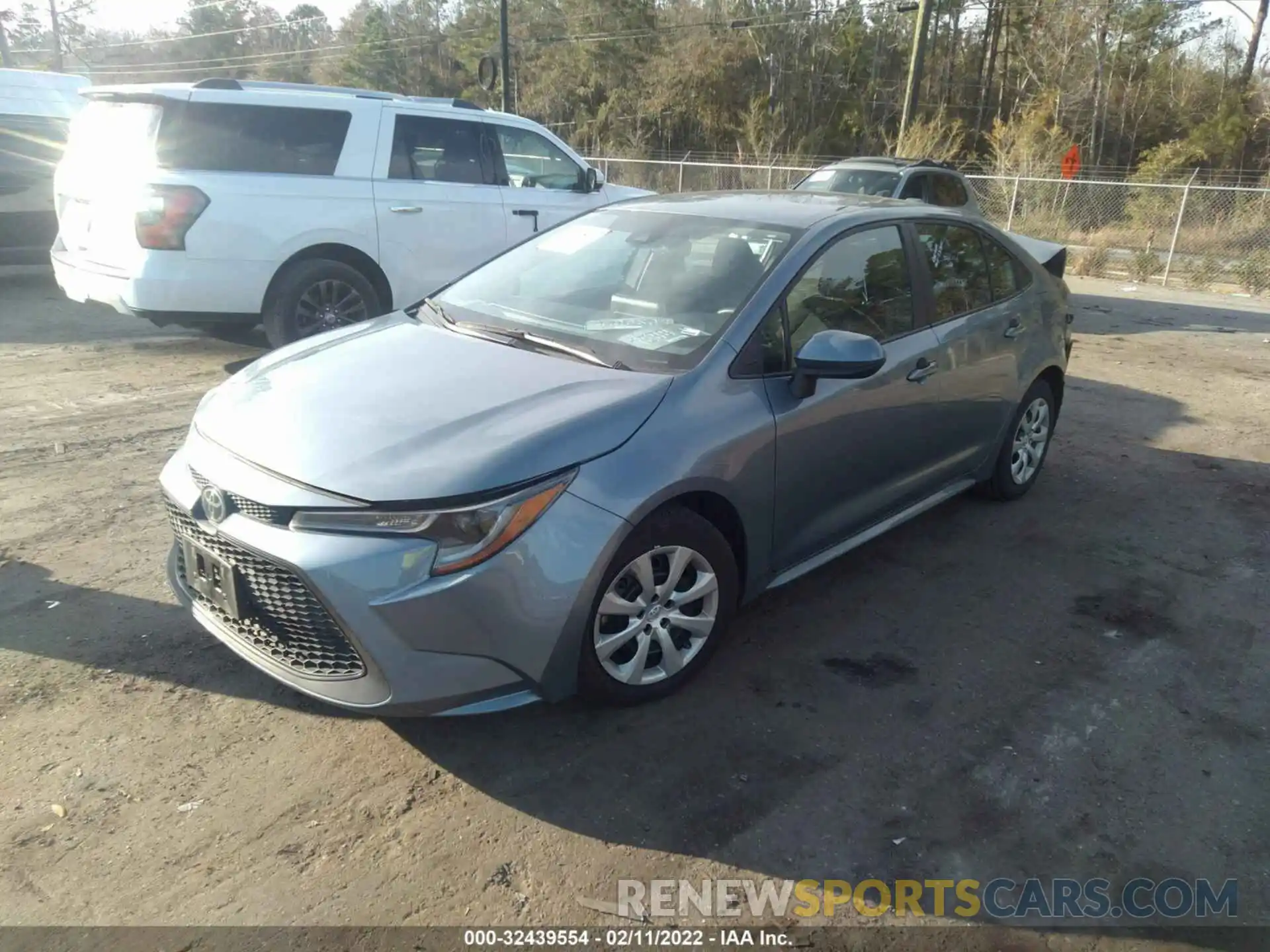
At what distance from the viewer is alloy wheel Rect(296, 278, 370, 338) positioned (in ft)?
24.1

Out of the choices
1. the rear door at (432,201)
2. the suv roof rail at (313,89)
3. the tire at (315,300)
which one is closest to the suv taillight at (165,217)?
the tire at (315,300)

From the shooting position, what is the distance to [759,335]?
3.59 metres

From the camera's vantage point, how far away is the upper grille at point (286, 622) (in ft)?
A: 9.17

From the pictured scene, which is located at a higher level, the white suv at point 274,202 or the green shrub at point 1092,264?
the white suv at point 274,202

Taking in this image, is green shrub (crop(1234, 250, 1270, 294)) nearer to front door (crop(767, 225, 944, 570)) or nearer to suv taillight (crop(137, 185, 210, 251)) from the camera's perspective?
front door (crop(767, 225, 944, 570))

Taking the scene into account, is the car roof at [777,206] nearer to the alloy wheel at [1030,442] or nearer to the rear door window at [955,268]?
the rear door window at [955,268]

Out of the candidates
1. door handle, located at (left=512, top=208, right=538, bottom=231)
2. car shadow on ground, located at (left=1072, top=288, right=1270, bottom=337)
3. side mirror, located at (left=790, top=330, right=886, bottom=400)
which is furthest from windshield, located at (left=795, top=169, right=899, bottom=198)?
side mirror, located at (left=790, top=330, right=886, bottom=400)

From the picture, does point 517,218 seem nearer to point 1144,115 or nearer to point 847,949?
point 847,949

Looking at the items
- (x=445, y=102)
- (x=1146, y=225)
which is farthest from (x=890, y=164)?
(x=1146, y=225)

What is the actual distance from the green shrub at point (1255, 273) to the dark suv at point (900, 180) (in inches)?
264

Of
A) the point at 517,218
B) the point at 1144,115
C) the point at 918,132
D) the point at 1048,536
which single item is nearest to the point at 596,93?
the point at 1144,115

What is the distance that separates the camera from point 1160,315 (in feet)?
41.6

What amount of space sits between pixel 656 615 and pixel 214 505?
1442 millimetres

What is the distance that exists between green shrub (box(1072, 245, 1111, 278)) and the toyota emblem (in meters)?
16.9
